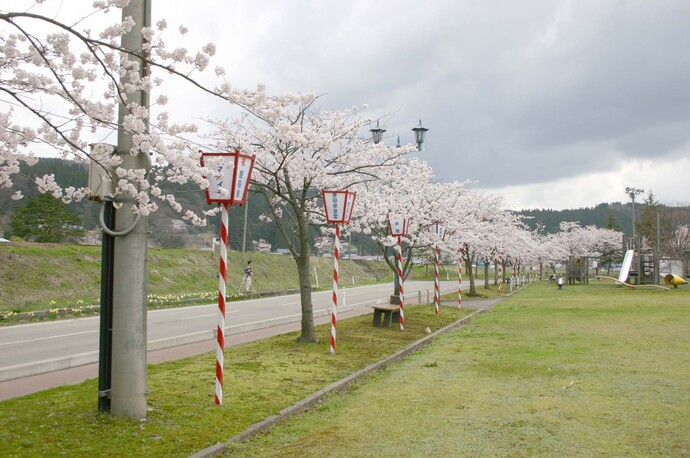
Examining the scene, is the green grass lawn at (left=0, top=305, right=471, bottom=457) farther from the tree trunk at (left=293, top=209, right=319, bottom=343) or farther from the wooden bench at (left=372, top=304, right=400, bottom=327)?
the wooden bench at (left=372, top=304, right=400, bottom=327)

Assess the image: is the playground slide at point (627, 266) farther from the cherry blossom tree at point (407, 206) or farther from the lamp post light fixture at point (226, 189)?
the lamp post light fixture at point (226, 189)

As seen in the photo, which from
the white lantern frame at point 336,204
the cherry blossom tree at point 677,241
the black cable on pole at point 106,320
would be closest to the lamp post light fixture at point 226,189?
the black cable on pole at point 106,320

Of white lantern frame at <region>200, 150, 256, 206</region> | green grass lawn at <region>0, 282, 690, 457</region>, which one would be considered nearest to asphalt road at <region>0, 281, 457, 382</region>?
green grass lawn at <region>0, 282, 690, 457</region>

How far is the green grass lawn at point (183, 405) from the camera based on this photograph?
16.5ft

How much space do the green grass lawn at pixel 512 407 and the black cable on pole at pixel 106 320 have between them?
1.59 m

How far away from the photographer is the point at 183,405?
658 cm

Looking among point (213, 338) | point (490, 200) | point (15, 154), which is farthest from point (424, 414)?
point (490, 200)

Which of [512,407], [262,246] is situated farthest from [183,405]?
[262,246]

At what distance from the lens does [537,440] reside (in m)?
5.43

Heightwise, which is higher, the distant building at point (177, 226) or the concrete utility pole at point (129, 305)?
the distant building at point (177, 226)

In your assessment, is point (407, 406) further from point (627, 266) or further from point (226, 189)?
point (627, 266)

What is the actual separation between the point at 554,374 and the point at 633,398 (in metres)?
1.83

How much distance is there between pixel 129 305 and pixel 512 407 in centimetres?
434

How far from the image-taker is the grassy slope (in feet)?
74.0
